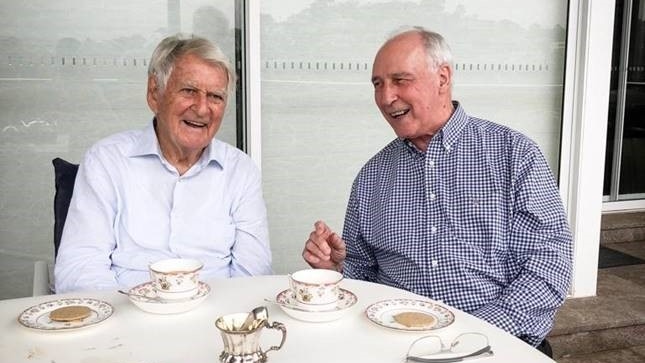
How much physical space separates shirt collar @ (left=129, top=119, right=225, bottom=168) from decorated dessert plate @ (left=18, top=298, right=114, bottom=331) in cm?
60

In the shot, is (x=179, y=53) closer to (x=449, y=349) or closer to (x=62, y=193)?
(x=62, y=193)

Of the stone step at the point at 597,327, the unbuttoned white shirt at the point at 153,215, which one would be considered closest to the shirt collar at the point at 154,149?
the unbuttoned white shirt at the point at 153,215

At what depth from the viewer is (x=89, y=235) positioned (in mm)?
1722

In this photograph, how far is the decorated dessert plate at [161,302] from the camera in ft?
4.21

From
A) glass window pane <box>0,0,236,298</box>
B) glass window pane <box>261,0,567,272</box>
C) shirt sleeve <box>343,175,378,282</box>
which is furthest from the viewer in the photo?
glass window pane <box>261,0,567,272</box>

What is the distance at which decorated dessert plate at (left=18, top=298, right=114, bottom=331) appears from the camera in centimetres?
121

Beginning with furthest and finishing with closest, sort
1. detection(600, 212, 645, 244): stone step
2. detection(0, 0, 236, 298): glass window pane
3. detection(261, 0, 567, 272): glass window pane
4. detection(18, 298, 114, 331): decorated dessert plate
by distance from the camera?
detection(600, 212, 645, 244): stone step → detection(261, 0, 567, 272): glass window pane → detection(0, 0, 236, 298): glass window pane → detection(18, 298, 114, 331): decorated dessert plate

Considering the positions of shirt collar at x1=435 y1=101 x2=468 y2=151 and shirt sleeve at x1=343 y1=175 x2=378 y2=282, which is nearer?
shirt collar at x1=435 y1=101 x2=468 y2=151

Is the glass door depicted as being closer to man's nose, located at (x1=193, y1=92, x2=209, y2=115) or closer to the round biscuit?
man's nose, located at (x1=193, y1=92, x2=209, y2=115)

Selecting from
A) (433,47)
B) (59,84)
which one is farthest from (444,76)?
(59,84)

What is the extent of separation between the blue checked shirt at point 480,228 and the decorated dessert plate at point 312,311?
518 millimetres

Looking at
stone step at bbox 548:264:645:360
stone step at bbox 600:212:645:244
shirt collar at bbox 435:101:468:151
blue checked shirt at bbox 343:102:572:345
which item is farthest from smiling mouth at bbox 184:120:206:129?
stone step at bbox 600:212:645:244

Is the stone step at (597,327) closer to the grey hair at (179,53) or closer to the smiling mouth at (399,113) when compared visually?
the smiling mouth at (399,113)

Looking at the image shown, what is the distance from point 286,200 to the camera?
2.97 metres
